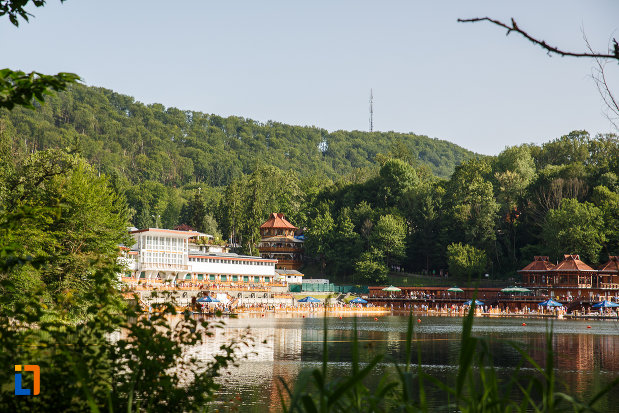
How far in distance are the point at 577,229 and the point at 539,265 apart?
5.59m

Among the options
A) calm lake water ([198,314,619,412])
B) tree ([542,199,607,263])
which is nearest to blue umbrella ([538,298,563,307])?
tree ([542,199,607,263])

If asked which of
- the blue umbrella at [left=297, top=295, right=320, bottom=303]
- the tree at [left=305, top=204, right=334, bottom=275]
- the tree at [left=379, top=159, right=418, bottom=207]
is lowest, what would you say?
the blue umbrella at [left=297, top=295, right=320, bottom=303]

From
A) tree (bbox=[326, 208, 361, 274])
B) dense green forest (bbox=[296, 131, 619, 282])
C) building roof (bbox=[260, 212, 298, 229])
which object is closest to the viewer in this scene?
dense green forest (bbox=[296, 131, 619, 282])

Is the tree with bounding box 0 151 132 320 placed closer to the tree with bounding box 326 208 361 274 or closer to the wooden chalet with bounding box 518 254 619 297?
the wooden chalet with bounding box 518 254 619 297

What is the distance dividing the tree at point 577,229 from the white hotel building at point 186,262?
34.0 metres

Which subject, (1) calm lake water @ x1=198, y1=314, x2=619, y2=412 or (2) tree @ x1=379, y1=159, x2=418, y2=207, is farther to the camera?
(2) tree @ x1=379, y1=159, x2=418, y2=207

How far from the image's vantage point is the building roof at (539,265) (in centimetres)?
7862

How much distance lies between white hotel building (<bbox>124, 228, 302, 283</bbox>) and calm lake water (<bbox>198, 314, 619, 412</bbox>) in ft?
100

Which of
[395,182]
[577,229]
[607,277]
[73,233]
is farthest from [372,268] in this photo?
[73,233]

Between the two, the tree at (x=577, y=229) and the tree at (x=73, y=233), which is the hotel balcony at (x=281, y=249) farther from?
the tree at (x=73, y=233)

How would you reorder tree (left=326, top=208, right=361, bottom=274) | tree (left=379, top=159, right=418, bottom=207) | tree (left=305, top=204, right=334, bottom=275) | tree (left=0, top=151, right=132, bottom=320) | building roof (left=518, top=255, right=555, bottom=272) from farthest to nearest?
Answer: tree (left=379, top=159, right=418, bottom=207) < tree (left=305, top=204, right=334, bottom=275) < tree (left=326, top=208, right=361, bottom=274) < building roof (left=518, top=255, right=555, bottom=272) < tree (left=0, top=151, right=132, bottom=320)

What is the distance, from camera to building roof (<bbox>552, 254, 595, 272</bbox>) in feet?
250

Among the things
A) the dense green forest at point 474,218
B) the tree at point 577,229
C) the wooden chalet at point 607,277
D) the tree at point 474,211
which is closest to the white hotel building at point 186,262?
the dense green forest at point 474,218

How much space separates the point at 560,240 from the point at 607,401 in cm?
6293
